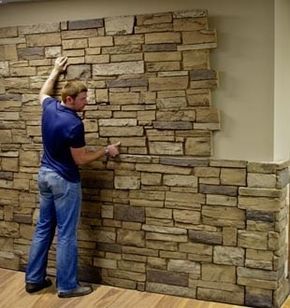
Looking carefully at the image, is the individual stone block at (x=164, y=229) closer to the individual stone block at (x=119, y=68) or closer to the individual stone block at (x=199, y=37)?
the individual stone block at (x=119, y=68)

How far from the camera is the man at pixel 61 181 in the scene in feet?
10.5

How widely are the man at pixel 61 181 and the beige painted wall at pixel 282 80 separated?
3.56ft

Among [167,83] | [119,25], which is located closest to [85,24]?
[119,25]

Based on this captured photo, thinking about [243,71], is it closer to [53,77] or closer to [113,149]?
[113,149]

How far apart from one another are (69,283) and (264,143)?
162 cm

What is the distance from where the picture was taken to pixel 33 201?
371 cm

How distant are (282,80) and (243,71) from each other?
282mm

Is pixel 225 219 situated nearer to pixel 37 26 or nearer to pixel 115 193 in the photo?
pixel 115 193

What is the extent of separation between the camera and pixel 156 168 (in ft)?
10.8

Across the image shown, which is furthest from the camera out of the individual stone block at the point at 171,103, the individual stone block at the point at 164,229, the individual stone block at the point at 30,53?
the individual stone block at the point at 30,53

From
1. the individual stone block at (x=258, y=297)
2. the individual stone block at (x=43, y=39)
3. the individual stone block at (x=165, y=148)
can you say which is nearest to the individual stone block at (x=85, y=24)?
the individual stone block at (x=43, y=39)

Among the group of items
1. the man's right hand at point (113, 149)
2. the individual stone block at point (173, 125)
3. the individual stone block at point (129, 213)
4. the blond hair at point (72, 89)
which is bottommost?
the individual stone block at point (129, 213)

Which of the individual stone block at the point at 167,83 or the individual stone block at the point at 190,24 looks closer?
the individual stone block at the point at 190,24

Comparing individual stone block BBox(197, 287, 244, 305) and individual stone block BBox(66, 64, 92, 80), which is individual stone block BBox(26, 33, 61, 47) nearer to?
individual stone block BBox(66, 64, 92, 80)
